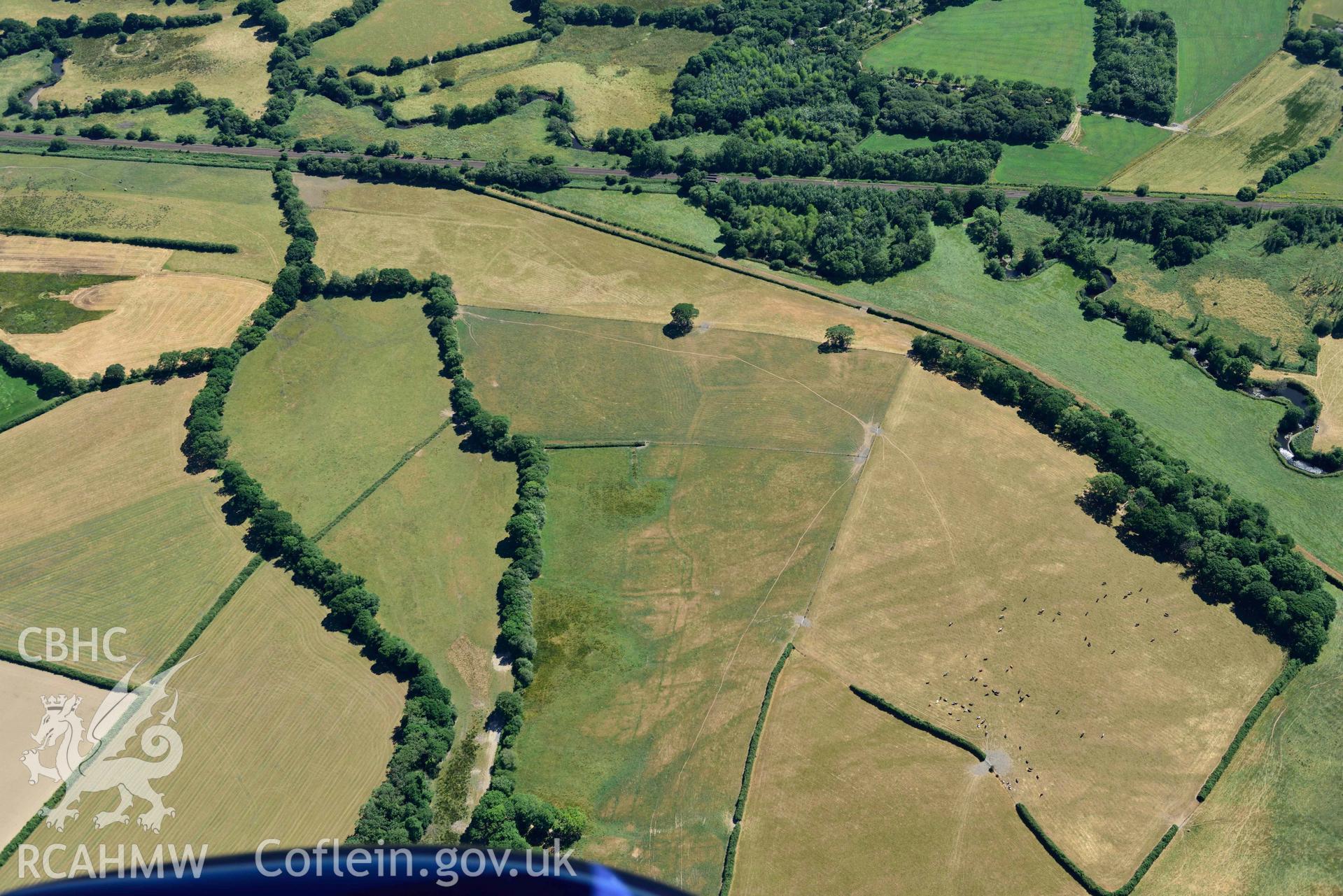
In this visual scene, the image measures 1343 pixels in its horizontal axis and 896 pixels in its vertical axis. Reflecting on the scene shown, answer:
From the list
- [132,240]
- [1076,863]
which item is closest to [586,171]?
[132,240]

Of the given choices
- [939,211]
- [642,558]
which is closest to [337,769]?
[642,558]

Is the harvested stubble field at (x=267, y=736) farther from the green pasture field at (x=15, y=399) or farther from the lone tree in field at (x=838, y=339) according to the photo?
the lone tree in field at (x=838, y=339)

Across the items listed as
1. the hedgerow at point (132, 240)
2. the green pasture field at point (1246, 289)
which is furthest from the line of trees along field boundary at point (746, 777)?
the hedgerow at point (132, 240)

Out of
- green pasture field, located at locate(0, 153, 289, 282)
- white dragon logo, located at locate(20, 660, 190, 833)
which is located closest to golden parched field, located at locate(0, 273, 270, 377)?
green pasture field, located at locate(0, 153, 289, 282)

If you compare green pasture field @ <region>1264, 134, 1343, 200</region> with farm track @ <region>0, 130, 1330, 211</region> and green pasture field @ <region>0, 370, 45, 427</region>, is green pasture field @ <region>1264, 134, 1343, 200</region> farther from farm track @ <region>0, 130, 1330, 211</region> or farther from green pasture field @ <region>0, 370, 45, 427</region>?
green pasture field @ <region>0, 370, 45, 427</region>

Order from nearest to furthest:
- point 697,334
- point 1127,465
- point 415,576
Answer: point 415,576 < point 1127,465 < point 697,334

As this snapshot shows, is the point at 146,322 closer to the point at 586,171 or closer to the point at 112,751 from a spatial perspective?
the point at 112,751

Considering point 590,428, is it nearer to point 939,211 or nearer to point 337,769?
point 337,769

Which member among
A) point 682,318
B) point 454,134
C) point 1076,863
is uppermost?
point 454,134
